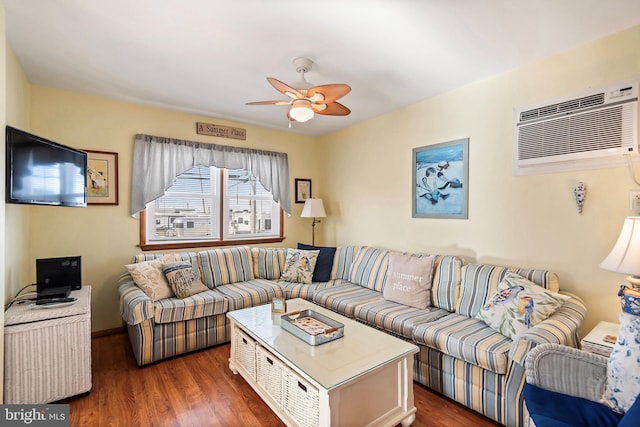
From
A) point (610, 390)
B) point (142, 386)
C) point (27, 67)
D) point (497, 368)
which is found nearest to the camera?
point (610, 390)

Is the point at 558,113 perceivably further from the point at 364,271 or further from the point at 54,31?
the point at 54,31

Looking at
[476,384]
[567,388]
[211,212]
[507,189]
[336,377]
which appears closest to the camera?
[567,388]

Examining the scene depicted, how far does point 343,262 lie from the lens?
3.75 metres

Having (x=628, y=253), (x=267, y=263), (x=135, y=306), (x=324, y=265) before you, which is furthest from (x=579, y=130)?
(x=135, y=306)

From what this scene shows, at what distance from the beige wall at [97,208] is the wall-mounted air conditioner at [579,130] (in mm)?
3502

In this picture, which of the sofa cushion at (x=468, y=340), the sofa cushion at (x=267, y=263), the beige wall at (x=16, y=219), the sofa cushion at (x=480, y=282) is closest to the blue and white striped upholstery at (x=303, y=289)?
the sofa cushion at (x=267, y=263)

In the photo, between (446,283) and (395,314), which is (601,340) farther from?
(395,314)

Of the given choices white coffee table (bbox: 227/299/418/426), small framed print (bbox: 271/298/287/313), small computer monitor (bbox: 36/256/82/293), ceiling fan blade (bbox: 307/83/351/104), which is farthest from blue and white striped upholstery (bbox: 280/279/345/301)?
ceiling fan blade (bbox: 307/83/351/104)

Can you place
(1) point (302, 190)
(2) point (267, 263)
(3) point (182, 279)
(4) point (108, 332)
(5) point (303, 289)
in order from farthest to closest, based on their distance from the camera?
1. (1) point (302, 190)
2. (2) point (267, 263)
3. (5) point (303, 289)
4. (4) point (108, 332)
5. (3) point (182, 279)

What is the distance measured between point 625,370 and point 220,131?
402 cm

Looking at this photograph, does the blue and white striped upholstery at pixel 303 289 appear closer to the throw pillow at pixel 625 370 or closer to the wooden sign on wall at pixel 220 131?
the wooden sign on wall at pixel 220 131

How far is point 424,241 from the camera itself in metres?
3.28

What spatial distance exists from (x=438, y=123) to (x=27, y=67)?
3697 mm

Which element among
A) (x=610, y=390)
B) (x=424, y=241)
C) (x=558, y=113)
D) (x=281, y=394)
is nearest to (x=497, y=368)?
(x=610, y=390)
